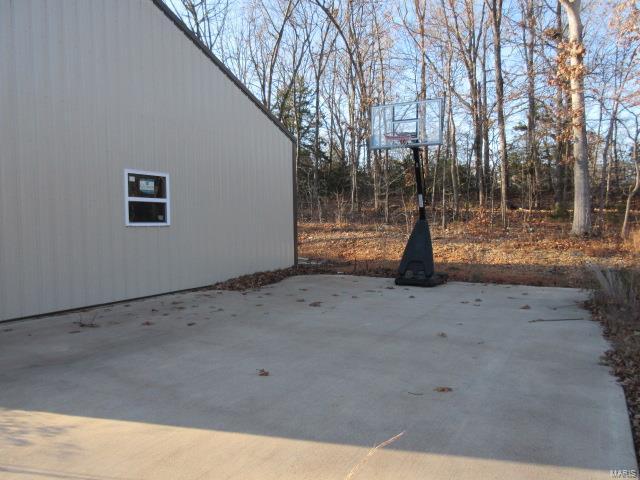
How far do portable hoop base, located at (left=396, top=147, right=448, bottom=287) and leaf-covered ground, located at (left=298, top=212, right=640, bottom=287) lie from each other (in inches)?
52.0

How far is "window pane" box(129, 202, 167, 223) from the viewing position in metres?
8.08

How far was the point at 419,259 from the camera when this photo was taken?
1025 cm

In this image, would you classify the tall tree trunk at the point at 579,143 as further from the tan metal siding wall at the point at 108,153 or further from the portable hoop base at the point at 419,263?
the tan metal siding wall at the point at 108,153

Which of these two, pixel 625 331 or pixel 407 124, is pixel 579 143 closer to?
pixel 407 124

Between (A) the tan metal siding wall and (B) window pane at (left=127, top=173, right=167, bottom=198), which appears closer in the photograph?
(A) the tan metal siding wall

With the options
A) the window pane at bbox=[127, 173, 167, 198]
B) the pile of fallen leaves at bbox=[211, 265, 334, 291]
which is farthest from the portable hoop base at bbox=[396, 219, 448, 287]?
the window pane at bbox=[127, 173, 167, 198]

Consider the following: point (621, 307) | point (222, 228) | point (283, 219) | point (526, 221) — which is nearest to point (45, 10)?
point (222, 228)

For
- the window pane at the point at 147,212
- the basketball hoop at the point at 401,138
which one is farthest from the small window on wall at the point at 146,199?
the basketball hoop at the point at 401,138

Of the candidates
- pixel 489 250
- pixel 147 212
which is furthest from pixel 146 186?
pixel 489 250

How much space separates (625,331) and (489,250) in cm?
982

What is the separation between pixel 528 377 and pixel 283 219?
28.0ft

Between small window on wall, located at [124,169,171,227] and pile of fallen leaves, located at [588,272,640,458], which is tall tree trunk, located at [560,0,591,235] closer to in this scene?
pile of fallen leaves, located at [588,272,640,458]

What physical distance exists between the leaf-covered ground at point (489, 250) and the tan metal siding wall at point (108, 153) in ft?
13.8

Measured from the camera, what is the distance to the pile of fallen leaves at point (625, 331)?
380cm
